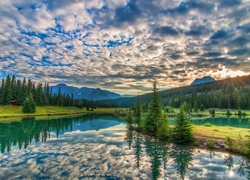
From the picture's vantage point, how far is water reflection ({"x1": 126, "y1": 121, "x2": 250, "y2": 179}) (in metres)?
19.3

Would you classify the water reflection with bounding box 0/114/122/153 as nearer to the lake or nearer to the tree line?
the lake

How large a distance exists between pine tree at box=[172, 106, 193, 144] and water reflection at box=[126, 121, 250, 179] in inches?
181

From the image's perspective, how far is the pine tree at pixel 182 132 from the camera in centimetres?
3438

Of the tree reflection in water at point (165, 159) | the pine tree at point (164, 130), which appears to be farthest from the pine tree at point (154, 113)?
the tree reflection in water at point (165, 159)

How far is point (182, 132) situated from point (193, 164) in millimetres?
12578

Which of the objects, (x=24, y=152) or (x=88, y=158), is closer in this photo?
(x=88, y=158)

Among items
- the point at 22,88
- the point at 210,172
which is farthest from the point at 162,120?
the point at 22,88

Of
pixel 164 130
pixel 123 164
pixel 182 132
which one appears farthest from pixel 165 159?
pixel 164 130

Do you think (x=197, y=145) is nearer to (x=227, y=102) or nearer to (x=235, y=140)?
(x=235, y=140)

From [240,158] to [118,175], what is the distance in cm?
1827

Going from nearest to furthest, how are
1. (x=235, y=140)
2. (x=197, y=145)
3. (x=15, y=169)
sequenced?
(x=15, y=169), (x=235, y=140), (x=197, y=145)

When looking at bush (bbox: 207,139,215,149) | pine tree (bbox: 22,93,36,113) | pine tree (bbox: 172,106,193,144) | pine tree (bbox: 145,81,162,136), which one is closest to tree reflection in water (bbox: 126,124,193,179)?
bush (bbox: 207,139,215,149)

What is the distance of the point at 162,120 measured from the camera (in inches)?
1683

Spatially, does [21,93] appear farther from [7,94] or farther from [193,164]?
[193,164]
